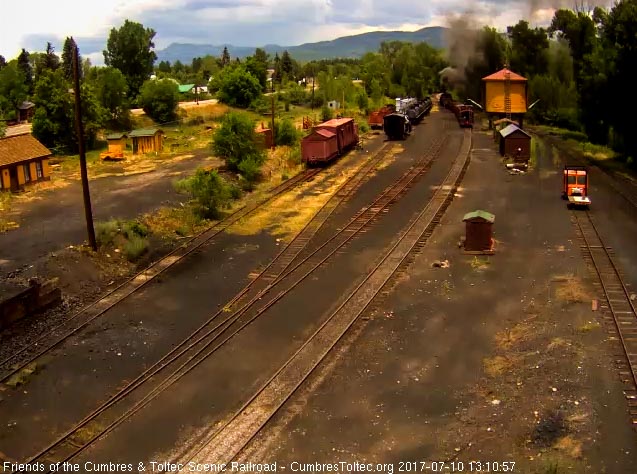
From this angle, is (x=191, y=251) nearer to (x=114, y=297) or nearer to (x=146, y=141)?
(x=114, y=297)

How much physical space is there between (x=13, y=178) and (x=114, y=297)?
1841 cm

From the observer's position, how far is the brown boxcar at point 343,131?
41.4 metres

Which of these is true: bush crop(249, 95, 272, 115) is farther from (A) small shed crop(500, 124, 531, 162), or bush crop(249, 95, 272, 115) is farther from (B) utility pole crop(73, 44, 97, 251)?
(B) utility pole crop(73, 44, 97, 251)

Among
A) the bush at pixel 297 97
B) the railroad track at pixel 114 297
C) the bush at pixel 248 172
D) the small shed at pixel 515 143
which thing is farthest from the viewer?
the bush at pixel 297 97

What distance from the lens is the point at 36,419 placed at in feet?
40.4

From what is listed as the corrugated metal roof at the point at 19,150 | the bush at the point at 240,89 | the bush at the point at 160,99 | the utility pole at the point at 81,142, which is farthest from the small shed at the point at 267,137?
the bush at the point at 240,89

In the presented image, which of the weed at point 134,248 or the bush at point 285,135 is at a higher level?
the bush at point 285,135

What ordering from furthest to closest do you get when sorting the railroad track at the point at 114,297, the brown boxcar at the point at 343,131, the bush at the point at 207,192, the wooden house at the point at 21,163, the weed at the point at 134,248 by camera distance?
the brown boxcar at the point at 343,131, the wooden house at the point at 21,163, the bush at the point at 207,192, the weed at the point at 134,248, the railroad track at the point at 114,297

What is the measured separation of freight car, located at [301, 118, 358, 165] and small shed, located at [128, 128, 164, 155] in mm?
13203

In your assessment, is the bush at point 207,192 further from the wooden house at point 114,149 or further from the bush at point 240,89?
the bush at point 240,89

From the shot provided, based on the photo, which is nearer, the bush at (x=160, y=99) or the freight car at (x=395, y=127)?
the freight car at (x=395, y=127)

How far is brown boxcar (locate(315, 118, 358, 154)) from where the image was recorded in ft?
136

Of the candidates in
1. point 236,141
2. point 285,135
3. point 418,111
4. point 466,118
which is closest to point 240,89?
point 418,111

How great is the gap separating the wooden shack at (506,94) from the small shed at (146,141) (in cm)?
3036
